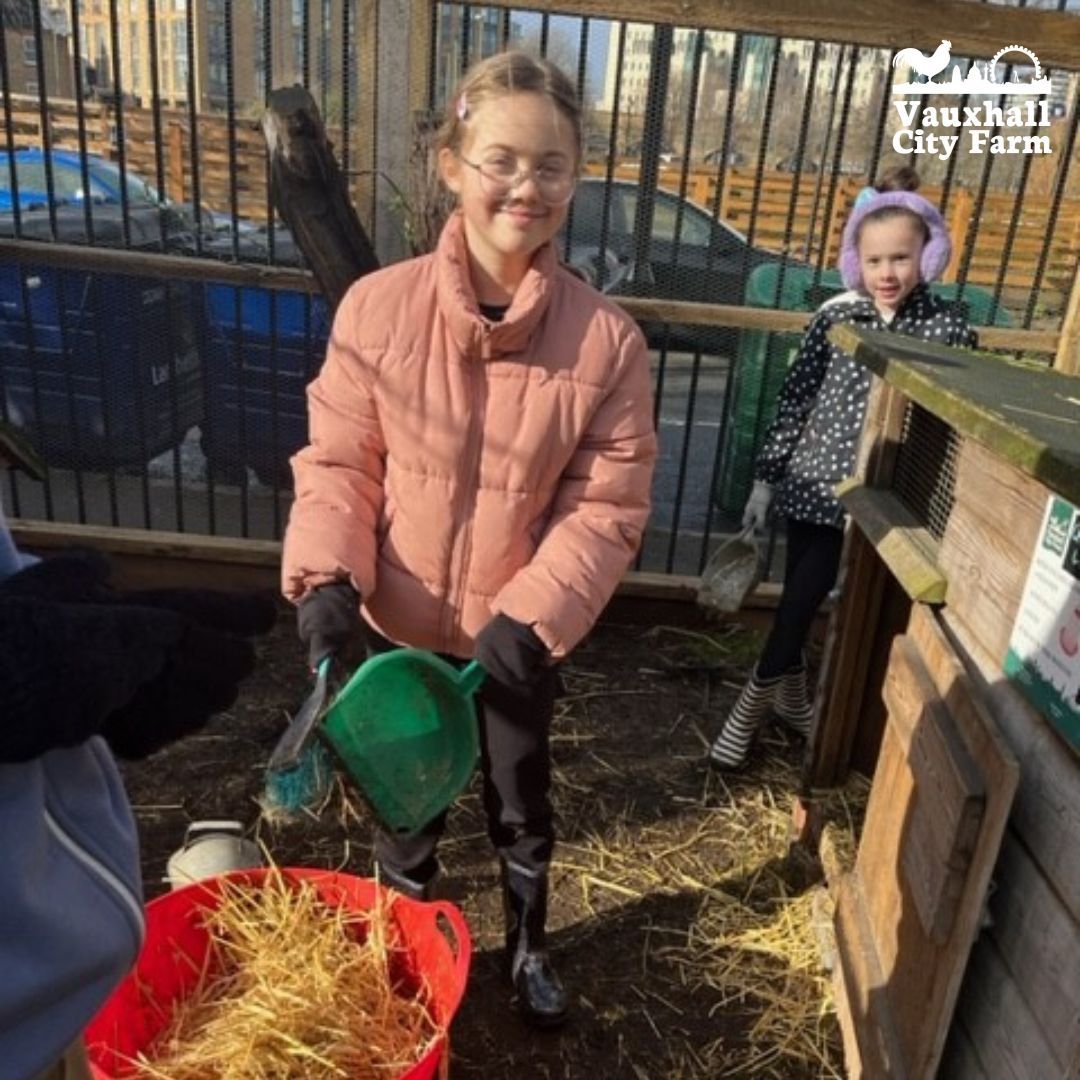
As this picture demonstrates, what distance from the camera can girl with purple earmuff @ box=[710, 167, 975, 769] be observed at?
10.5ft

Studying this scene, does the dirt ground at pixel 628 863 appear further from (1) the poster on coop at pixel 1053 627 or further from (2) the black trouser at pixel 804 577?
(1) the poster on coop at pixel 1053 627

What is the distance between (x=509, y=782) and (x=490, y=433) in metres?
0.78

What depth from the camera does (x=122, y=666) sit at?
3.28 ft

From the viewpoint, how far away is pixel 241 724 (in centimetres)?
386

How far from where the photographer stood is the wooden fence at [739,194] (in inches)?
243

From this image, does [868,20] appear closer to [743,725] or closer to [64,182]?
[743,725]

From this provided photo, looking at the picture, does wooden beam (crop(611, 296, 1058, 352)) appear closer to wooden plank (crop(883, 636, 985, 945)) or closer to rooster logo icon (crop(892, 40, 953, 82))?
rooster logo icon (crop(892, 40, 953, 82))

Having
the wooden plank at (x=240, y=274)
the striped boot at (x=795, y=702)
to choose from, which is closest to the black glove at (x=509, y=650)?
the striped boot at (x=795, y=702)

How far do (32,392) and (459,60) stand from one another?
2289mm

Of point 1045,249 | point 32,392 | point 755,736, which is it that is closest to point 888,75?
point 1045,249

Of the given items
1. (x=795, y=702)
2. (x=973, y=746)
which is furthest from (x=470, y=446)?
(x=795, y=702)

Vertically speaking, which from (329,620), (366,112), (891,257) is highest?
(366,112)

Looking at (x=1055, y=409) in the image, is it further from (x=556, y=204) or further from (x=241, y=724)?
(x=241, y=724)

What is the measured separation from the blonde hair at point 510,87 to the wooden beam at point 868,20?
75.0 inches
